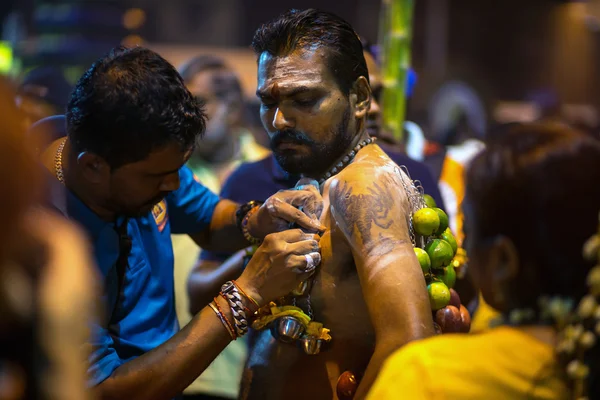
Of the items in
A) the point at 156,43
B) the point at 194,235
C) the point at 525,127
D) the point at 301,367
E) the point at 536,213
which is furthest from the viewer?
the point at 156,43

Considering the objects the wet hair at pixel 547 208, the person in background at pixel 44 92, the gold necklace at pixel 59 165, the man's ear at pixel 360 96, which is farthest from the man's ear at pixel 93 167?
the person in background at pixel 44 92

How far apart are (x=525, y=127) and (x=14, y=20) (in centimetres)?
642

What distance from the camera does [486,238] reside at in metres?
1.66

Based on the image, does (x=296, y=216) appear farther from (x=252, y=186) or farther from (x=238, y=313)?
(x=252, y=186)

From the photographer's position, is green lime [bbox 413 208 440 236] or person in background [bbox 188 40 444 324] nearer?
green lime [bbox 413 208 440 236]

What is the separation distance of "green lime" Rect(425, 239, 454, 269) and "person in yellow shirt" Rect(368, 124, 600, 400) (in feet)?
1.62

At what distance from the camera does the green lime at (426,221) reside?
212 centimetres

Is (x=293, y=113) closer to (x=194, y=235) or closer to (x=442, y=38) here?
(x=194, y=235)

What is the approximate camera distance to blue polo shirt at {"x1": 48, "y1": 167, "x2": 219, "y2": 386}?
2.21 metres

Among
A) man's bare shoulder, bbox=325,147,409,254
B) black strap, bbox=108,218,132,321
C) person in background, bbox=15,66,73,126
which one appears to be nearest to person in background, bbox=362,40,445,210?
man's bare shoulder, bbox=325,147,409,254

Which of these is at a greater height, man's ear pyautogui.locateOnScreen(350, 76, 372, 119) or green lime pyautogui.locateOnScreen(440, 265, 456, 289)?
man's ear pyautogui.locateOnScreen(350, 76, 372, 119)

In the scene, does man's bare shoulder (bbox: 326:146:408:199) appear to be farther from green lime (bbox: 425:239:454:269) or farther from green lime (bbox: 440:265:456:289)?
green lime (bbox: 440:265:456:289)

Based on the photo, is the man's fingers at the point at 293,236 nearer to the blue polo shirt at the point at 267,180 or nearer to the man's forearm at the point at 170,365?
the man's forearm at the point at 170,365

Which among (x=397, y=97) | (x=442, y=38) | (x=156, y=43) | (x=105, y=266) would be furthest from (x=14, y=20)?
(x=442, y=38)
